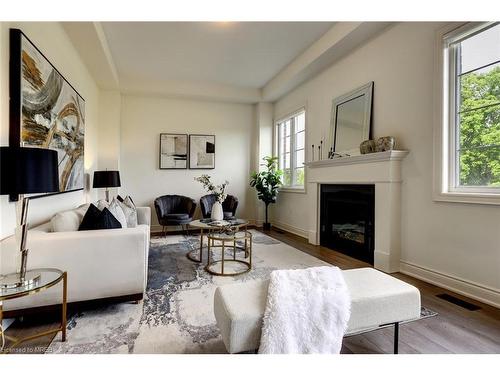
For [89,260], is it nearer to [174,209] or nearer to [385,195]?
[385,195]

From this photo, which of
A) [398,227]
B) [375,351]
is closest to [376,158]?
[398,227]

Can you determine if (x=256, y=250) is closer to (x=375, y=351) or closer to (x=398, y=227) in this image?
(x=398, y=227)

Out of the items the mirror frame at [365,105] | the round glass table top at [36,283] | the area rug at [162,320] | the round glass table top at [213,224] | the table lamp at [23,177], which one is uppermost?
the mirror frame at [365,105]

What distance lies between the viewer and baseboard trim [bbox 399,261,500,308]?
234cm

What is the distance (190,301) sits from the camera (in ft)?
7.96

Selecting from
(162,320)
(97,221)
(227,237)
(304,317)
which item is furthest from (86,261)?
(304,317)

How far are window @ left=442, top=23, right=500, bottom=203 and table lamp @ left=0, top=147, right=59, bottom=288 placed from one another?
3.22 m

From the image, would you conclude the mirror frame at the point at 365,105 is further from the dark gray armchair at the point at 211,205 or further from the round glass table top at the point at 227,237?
the dark gray armchair at the point at 211,205

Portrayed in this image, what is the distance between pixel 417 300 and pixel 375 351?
0.40 meters

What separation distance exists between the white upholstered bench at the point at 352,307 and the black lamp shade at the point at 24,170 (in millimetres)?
1143

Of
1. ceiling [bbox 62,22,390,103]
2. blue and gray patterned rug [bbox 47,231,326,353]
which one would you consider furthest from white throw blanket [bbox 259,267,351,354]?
ceiling [bbox 62,22,390,103]

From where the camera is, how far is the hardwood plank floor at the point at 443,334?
1733 millimetres

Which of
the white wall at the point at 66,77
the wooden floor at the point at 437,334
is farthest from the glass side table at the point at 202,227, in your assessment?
the wooden floor at the point at 437,334

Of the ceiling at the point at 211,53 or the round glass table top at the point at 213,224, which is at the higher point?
the ceiling at the point at 211,53
